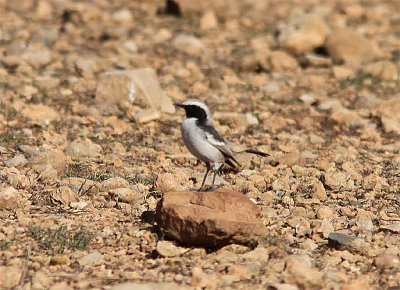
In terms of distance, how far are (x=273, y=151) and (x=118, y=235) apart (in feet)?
11.5

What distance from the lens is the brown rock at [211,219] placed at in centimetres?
471

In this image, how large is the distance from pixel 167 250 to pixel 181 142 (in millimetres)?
3482

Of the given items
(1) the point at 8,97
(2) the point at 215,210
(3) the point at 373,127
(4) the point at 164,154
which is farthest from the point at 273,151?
(1) the point at 8,97

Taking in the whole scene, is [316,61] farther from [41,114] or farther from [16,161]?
[16,161]

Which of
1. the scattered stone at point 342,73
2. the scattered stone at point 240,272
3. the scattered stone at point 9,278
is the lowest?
the scattered stone at point 9,278

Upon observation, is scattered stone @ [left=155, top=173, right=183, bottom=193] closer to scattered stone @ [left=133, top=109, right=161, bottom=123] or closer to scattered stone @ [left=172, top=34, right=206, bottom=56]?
scattered stone @ [left=133, top=109, right=161, bottom=123]

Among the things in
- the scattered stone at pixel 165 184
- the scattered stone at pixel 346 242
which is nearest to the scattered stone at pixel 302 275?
the scattered stone at pixel 346 242

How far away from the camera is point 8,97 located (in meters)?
9.01

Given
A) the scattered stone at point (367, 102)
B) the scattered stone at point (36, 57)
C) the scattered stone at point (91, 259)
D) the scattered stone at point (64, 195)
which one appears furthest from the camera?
the scattered stone at point (36, 57)

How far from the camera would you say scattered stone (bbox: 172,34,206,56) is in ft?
40.3

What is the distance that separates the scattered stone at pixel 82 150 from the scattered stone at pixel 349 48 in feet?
22.2

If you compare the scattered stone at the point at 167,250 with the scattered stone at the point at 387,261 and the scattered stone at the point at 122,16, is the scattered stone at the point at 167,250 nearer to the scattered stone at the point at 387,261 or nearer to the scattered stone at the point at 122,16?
the scattered stone at the point at 387,261

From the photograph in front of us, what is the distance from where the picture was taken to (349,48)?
39.9ft

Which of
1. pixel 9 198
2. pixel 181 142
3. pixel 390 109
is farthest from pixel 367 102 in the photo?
pixel 9 198
